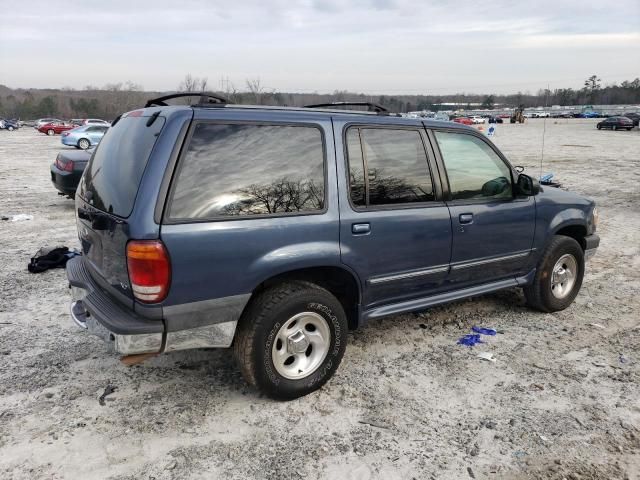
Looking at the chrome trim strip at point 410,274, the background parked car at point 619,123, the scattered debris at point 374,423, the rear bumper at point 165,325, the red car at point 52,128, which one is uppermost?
the background parked car at point 619,123

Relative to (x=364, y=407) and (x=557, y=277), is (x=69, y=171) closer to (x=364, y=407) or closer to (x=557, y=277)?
(x=364, y=407)

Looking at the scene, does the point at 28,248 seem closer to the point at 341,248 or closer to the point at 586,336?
the point at 341,248

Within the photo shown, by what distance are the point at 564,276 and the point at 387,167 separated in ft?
8.40

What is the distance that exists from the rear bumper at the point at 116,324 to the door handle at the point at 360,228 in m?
1.40

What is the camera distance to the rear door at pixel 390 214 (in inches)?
137

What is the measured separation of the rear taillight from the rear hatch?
97mm

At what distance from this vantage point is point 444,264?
399 cm

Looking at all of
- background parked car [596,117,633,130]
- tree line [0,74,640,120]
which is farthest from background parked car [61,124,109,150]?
background parked car [596,117,633,130]

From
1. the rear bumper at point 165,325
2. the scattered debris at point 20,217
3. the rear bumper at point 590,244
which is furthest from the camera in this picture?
the scattered debris at point 20,217

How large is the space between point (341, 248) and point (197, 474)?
5.32 feet

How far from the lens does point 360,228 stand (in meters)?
3.46

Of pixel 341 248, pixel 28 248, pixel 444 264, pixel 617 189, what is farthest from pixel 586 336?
pixel 617 189

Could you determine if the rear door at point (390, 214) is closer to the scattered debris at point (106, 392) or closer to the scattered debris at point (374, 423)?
the scattered debris at point (374, 423)

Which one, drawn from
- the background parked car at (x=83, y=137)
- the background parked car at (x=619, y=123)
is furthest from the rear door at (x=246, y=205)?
→ the background parked car at (x=619, y=123)
